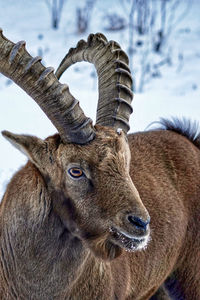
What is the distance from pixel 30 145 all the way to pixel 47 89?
0.38 metres

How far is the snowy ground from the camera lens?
9750 mm

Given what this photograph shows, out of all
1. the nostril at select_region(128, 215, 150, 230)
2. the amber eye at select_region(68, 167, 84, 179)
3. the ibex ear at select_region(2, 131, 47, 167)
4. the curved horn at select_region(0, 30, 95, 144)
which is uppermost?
the curved horn at select_region(0, 30, 95, 144)

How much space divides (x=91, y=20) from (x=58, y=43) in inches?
68.0

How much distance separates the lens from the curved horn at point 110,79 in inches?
179

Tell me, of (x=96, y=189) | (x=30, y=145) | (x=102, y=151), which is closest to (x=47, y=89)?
(x=30, y=145)

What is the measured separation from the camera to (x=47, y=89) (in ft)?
13.0

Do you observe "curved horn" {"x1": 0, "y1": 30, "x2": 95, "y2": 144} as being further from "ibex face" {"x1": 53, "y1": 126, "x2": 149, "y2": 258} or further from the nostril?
the nostril

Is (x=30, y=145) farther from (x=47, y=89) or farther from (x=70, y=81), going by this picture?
(x=70, y=81)

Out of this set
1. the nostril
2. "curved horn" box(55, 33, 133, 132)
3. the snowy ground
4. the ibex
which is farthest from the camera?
the snowy ground

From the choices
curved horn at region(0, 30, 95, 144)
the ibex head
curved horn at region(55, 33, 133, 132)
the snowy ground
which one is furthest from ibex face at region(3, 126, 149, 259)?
the snowy ground

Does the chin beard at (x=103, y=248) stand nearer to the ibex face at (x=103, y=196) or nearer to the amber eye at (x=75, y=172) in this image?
the ibex face at (x=103, y=196)

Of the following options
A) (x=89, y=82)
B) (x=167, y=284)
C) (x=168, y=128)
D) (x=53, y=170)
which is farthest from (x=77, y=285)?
(x=89, y=82)

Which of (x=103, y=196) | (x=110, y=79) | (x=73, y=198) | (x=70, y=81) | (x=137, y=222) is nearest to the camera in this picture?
(x=137, y=222)

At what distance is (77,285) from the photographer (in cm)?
442
